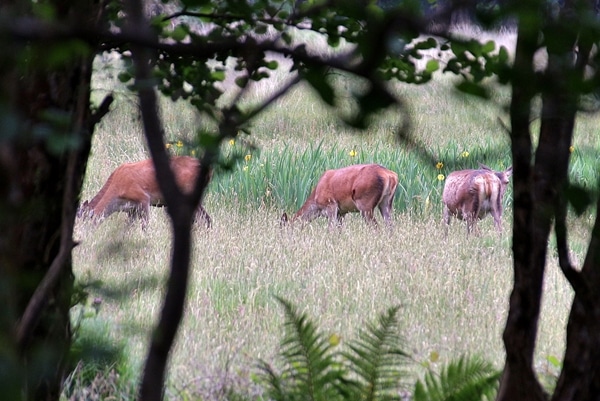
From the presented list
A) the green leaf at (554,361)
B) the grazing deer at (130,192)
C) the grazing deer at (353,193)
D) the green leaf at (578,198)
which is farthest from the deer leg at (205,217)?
the green leaf at (578,198)

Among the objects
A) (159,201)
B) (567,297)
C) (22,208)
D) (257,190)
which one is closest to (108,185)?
(159,201)

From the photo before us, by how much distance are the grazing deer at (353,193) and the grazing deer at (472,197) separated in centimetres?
59

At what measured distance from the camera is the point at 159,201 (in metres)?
9.23

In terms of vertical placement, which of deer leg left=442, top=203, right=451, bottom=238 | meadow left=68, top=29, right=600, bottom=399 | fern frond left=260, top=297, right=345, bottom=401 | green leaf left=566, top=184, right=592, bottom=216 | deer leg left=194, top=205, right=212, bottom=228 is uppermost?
green leaf left=566, top=184, right=592, bottom=216

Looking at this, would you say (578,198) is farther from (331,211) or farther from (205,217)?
(331,211)

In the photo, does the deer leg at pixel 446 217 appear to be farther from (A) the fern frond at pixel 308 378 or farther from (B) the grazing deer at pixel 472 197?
(A) the fern frond at pixel 308 378

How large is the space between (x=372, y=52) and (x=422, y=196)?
8.82 meters

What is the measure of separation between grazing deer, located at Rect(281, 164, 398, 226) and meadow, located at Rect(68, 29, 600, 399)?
7.3 inches

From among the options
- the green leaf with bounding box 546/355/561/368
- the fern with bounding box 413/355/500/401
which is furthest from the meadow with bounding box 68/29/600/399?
the fern with bounding box 413/355/500/401

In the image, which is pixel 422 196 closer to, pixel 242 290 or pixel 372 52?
pixel 242 290

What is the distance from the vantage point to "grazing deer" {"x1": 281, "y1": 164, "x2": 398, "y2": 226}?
8.93 metres

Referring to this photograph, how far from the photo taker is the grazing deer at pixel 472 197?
27.4ft

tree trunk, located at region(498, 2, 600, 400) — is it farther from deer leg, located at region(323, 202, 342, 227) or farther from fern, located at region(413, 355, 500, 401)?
deer leg, located at region(323, 202, 342, 227)

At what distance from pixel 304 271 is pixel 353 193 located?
8.84 feet
